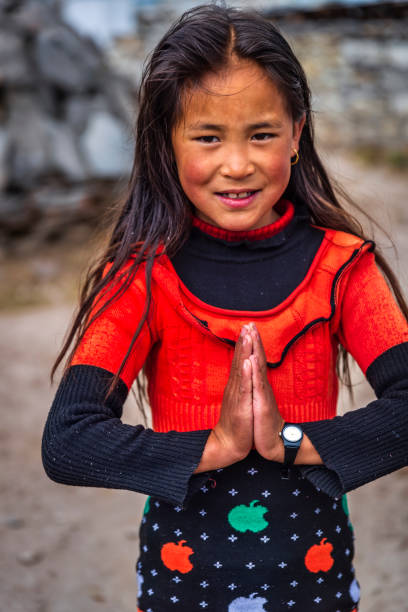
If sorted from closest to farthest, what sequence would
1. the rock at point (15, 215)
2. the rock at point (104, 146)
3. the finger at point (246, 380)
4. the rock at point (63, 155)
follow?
the finger at point (246, 380) < the rock at point (15, 215) < the rock at point (63, 155) < the rock at point (104, 146)

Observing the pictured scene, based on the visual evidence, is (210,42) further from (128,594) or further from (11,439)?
(11,439)

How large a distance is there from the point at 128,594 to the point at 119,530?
0.39 m

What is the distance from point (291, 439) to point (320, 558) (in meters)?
0.33

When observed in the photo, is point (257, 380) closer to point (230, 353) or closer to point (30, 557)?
point (230, 353)

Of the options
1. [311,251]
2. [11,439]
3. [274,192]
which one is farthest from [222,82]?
[11,439]

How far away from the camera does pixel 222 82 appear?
1.34 meters

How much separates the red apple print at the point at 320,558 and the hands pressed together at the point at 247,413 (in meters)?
0.28

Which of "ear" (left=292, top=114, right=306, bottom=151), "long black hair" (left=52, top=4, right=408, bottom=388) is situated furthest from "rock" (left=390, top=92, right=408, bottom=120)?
"ear" (left=292, top=114, right=306, bottom=151)

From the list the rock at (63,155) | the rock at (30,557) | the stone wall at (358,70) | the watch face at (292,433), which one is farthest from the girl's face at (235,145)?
the stone wall at (358,70)

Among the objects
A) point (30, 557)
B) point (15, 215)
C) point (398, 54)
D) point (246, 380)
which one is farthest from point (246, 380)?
point (398, 54)

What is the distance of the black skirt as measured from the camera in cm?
140

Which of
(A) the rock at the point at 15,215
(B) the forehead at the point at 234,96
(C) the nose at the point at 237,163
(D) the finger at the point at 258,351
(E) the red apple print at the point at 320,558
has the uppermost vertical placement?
(A) the rock at the point at 15,215

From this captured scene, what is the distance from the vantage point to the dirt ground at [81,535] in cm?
268

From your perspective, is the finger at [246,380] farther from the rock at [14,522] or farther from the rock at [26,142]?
the rock at [26,142]
